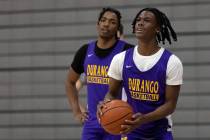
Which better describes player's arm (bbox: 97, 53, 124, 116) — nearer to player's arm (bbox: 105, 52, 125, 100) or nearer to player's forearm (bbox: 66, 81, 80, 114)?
player's arm (bbox: 105, 52, 125, 100)

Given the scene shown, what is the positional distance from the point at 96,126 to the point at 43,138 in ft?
12.6

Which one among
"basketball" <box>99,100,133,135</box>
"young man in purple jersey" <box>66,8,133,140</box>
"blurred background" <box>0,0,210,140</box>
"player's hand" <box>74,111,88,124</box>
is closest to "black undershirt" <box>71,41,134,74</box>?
"young man in purple jersey" <box>66,8,133,140</box>

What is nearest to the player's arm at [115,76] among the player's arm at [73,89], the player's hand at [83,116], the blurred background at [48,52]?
the player's hand at [83,116]

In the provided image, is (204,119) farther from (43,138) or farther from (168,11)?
(43,138)

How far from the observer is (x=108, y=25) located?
245 inches

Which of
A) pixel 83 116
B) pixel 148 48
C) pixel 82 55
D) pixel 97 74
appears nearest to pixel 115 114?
pixel 148 48

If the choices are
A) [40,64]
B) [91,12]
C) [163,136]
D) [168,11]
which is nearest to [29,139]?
[40,64]

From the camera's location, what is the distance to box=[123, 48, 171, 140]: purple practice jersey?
5.18 meters

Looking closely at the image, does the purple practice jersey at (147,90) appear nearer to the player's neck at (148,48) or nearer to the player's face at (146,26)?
the player's neck at (148,48)

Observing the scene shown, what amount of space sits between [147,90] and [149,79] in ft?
0.30

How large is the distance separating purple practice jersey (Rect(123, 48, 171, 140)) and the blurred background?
4021 mm

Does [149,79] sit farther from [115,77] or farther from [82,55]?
[82,55]

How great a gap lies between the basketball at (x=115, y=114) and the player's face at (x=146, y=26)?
584 millimetres

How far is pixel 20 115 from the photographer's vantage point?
1005cm
